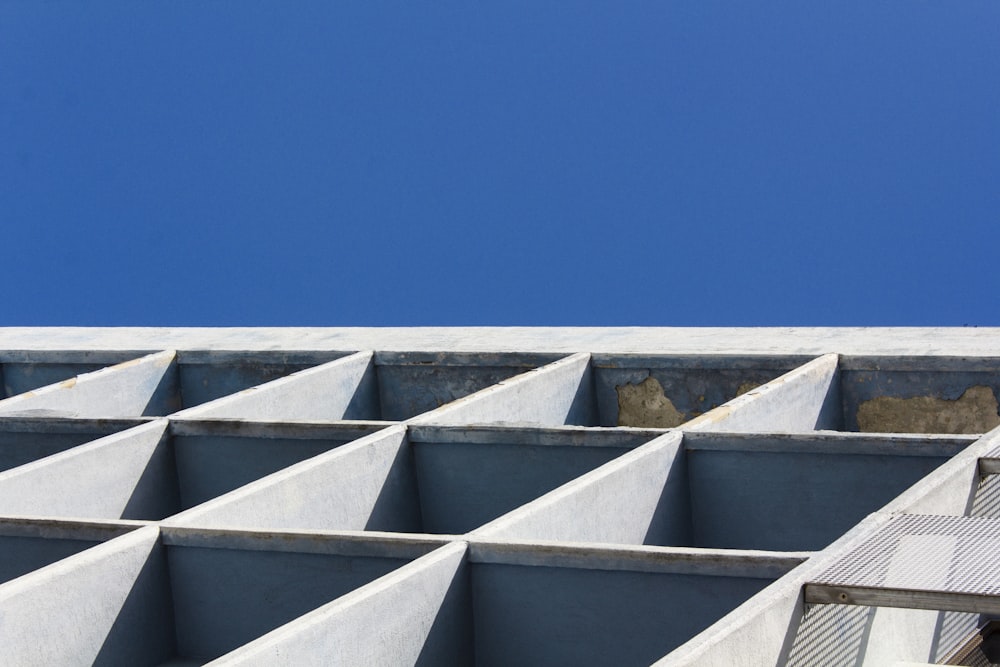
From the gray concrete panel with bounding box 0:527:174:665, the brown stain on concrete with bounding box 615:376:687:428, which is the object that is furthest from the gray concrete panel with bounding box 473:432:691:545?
the brown stain on concrete with bounding box 615:376:687:428

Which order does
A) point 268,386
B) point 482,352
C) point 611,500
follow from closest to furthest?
point 611,500 < point 268,386 < point 482,352

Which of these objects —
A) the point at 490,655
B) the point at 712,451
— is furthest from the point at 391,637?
the point at 712,451

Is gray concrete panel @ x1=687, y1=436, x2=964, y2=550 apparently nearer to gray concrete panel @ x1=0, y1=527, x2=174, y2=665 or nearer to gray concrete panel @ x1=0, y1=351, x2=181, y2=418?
gray concrete panel @ x1=0, y1=527, x2=174, y2=665

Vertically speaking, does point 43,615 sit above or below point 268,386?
below

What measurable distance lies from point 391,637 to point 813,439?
6.61 ft

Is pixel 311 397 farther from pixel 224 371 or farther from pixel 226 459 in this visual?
pixel 226 459

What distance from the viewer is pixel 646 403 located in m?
6.64

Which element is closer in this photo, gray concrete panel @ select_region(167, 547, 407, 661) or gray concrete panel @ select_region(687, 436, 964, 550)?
gray concrete panel @ select_region(167, 547, 407, 661)

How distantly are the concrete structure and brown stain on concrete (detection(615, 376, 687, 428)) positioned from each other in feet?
0.04

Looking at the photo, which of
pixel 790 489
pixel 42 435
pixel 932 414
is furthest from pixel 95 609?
pixel 932 414

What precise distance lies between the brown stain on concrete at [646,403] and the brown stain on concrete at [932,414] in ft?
2.99

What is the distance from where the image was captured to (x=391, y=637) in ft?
11.7

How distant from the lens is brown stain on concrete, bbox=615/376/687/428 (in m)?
6.60

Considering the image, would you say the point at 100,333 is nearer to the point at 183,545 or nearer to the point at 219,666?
the point at 183,545
